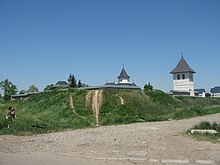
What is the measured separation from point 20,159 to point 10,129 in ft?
29.6

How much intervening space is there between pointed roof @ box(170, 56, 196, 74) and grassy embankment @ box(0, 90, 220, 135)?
2262cm

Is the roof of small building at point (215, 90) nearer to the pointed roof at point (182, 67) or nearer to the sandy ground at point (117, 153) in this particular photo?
the pointed roof at point (182, 67)

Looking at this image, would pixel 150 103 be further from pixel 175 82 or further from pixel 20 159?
pixel 175 82

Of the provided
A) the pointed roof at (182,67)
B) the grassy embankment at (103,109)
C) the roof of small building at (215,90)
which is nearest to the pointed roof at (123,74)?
the pointed roof at (182,67)

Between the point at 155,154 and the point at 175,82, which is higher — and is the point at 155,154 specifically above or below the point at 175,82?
below

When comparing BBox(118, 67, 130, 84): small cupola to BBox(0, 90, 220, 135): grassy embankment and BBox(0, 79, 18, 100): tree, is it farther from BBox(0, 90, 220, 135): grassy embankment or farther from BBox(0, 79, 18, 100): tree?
BBox(0, 90, 220, 135): grassy embankment

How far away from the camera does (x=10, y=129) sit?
57.4 feet

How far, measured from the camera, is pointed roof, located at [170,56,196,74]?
59656 mm

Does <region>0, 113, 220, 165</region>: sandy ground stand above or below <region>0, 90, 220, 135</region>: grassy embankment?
below

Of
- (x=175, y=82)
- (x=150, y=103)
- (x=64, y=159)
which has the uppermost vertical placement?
(x=175, y=82)

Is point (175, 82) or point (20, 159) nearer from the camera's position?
point (20, 159)

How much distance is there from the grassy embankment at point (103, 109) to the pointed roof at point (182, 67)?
2262cm

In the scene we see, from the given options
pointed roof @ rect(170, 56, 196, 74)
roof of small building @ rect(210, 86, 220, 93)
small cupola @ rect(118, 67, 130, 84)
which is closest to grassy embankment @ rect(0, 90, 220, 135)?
pointed roof @ rect(170, 56, 196, 74)

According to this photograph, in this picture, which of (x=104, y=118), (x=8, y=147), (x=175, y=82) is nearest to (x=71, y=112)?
(x=104, y=118)
